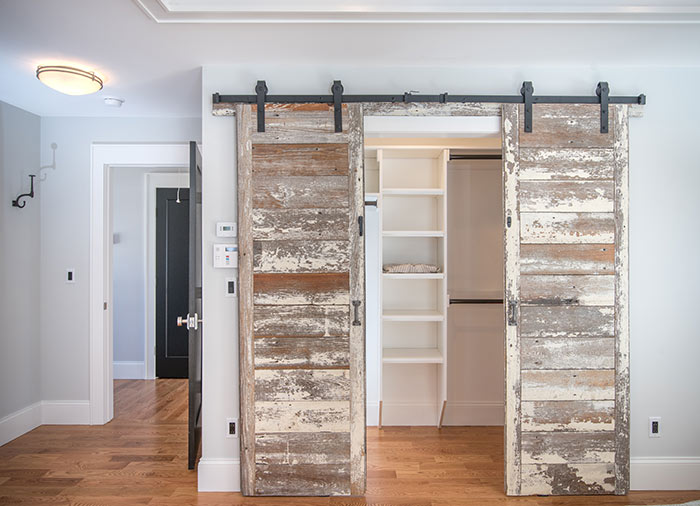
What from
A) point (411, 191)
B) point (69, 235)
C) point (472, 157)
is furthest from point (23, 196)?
point (472, 157)

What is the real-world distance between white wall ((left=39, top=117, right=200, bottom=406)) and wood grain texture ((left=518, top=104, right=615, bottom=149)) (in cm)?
272

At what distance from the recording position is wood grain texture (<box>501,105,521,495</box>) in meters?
2.71

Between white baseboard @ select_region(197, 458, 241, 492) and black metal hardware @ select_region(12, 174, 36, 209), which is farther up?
black metal hardware @ select_region(12, 174, 36, 209)

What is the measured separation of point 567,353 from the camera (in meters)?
2.75

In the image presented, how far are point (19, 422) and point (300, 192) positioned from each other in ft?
9.86

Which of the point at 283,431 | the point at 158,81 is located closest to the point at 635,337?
the point at 283,431

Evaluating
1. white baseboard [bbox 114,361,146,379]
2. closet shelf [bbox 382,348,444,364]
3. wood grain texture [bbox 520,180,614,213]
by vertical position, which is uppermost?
wood grain texture [bbox 520,180,614,213]

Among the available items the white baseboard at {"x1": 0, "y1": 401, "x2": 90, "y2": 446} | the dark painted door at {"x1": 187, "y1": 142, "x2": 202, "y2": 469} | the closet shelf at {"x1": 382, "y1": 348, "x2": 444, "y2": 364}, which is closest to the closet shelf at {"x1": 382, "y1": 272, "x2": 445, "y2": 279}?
the closet shelf at {"x1": 382, "y1": 348, "x2": 444, "y2": 364}

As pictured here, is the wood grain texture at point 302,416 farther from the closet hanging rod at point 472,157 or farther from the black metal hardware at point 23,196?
the black metal hardware at point 23,196

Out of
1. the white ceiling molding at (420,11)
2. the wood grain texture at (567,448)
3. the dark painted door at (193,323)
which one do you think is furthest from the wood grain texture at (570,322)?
the dark painted door at (193,323)

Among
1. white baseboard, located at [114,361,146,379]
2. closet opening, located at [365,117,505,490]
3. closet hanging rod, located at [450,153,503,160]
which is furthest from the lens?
white baseboard, located at [114,361,146,379]

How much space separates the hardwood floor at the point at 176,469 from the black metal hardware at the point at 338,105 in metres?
2.19

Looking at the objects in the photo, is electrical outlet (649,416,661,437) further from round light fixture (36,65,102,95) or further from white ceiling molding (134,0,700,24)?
round light fixture (36,65,102,95)

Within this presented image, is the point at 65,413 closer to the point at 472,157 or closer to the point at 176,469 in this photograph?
the point at 176,469
